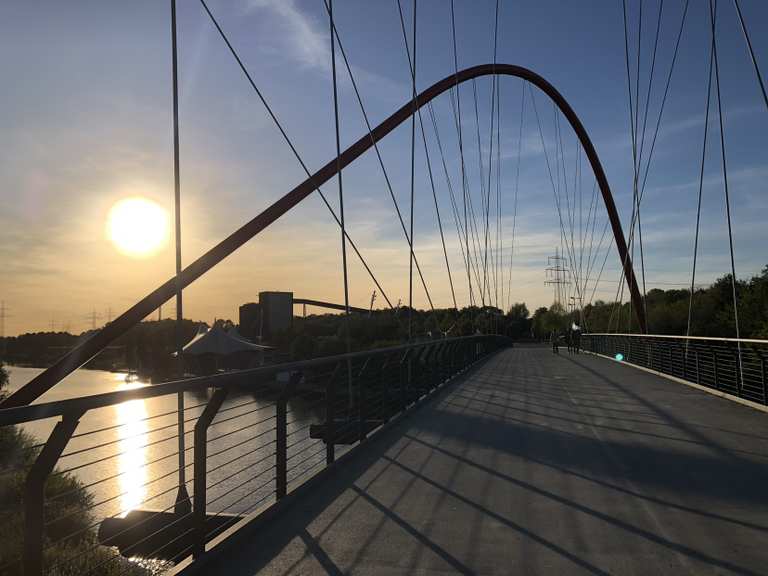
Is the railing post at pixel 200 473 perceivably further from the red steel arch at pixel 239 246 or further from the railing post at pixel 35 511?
the red steel arch at pixel 239 246

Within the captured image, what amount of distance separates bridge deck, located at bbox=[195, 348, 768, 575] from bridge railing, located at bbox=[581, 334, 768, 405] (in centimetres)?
200

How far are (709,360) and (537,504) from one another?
583 inches

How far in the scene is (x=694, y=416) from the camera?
33.5 feet

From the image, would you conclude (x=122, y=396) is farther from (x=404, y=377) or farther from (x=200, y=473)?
(x=404, y=377)

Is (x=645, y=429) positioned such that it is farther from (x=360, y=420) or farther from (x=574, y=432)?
(x=360, y=420)

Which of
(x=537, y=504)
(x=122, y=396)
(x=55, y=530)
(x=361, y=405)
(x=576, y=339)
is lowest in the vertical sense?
(x=55, y=530)

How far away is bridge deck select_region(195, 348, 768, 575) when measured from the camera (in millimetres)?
3949

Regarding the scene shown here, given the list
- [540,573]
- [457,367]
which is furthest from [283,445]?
[457,367]

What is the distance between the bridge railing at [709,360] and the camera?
453 inches

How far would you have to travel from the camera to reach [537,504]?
5.20 m

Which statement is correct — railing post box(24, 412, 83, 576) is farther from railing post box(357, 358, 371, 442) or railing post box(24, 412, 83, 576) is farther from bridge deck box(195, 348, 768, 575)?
railing post box(357, 358, 371, 442)

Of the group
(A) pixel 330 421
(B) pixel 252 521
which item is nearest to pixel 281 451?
(B) pixel 252 521

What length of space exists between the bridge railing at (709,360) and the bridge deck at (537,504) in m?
2.00

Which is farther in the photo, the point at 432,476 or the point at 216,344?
the point at 216,344
